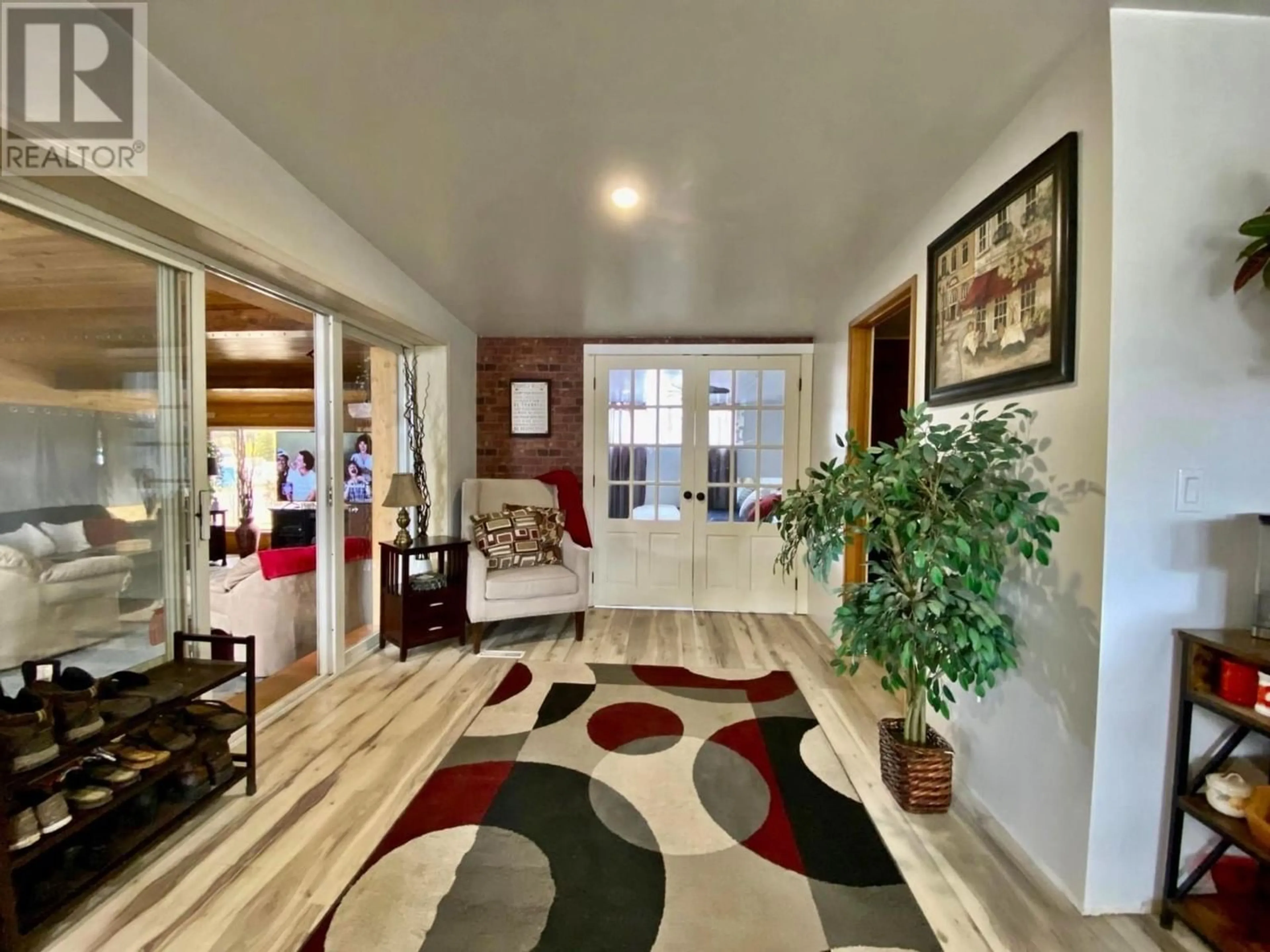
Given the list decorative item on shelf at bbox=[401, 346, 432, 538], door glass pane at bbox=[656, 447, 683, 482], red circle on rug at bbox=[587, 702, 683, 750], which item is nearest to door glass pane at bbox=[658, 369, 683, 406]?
door glass pane at bbox=[656, 447, 683, 482]

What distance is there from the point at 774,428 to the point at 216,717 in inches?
140

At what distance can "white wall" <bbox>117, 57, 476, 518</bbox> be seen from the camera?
1488 millimetres

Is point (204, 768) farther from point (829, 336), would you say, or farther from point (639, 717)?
point (829, 336)

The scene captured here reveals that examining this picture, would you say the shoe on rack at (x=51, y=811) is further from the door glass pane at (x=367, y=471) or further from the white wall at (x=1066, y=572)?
the white wall at (x=1066, y=572)

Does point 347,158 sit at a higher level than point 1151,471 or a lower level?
higher

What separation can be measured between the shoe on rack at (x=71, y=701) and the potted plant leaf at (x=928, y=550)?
1.97m

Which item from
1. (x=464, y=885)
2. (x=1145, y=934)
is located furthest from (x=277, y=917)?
(x=1145, y=934)

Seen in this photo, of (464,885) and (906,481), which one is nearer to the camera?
(464,885)

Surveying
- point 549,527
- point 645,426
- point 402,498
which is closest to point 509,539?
point 549,527

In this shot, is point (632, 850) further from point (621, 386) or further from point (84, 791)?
point (621, 386)

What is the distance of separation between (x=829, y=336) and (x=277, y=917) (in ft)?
12.5

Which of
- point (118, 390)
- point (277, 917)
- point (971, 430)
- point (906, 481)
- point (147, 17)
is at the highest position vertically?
point (147, 17)

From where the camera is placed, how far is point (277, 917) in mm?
1335

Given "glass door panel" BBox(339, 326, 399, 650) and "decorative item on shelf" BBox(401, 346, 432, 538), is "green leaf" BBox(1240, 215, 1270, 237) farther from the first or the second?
"decorative item on shelf" BBox(401, 346, 432, 538)
